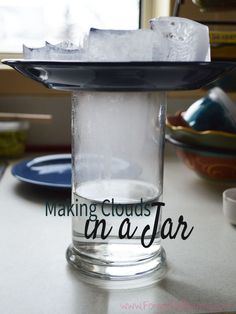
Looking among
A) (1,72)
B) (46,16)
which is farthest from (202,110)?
(46,16)

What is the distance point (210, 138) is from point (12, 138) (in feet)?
1.33

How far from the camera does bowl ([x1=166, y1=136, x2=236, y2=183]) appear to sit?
720 mm

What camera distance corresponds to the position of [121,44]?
1.24ft

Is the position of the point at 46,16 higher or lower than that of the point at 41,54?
higher

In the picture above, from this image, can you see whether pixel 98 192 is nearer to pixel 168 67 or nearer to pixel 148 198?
pixel 148 198

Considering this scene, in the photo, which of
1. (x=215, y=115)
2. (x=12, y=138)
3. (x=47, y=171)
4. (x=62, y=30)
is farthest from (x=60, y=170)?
(x=62, y=30)

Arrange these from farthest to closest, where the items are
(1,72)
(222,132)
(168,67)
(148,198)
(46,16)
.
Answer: (46,16)
(1,72)
(222,132)
(148,198)
(168,67)

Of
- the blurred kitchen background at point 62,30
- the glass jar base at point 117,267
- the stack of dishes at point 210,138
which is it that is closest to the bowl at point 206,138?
the stack of dishes at point 210,138

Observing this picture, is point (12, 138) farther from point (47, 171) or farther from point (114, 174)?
point (114, 174)

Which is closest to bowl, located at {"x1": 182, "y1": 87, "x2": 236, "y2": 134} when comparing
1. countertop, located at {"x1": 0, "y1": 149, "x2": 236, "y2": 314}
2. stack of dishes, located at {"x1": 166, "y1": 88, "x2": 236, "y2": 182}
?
stack of dishes, located at {"x1": 166, "y1": 88, "x2": 236, "y2": 182}

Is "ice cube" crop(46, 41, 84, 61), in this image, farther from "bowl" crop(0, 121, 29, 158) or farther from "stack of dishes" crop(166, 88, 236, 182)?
"bowl" crop(0, 121, 29, 158)

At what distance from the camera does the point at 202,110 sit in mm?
767

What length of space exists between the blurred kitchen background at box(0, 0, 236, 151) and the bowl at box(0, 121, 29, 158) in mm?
72

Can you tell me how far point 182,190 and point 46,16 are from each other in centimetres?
63
